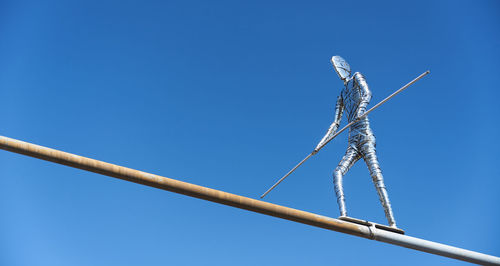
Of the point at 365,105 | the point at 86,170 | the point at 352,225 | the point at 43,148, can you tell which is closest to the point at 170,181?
the point at 86,170

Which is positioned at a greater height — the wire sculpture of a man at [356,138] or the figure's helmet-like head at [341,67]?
the figure's helmet-like head at [341,67]

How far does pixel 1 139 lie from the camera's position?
642 cm

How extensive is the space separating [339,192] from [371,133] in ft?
4.84

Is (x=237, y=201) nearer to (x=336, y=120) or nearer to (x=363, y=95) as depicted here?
(x=363, y=95)

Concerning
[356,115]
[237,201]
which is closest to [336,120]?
[356,115]

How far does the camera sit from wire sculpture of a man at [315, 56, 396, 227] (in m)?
10.1

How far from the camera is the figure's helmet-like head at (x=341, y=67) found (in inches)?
467

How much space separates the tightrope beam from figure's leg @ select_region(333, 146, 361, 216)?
3.93ft

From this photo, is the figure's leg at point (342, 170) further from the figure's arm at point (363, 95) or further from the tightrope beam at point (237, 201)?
the tightrope beam at point (237, 201)

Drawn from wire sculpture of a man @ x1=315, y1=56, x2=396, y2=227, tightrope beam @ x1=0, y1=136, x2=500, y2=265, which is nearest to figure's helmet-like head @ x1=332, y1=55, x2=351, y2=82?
wire sculpture of a man @ x1=315, y1=56, x2=396, y2=227

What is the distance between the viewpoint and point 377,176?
33.7 ft

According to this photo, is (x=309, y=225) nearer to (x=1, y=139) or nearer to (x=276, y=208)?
(x=276, y=208)

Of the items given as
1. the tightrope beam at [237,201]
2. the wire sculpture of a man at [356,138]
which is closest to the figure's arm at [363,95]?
the wire sculpture of a man at [356,138]

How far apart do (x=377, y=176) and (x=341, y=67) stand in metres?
2.85
